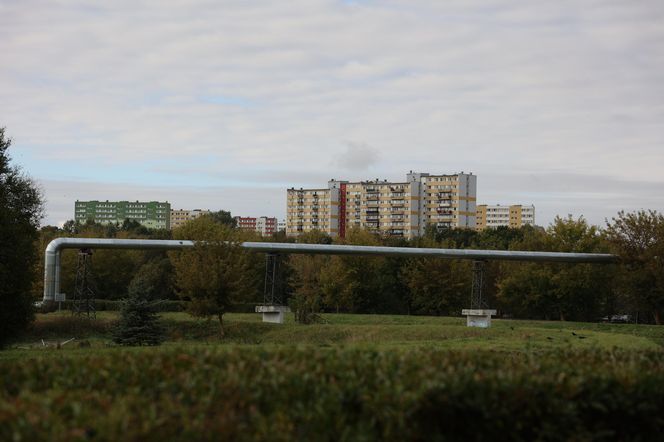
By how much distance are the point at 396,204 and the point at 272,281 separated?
360 ft

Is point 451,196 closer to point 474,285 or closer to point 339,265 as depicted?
point 339,265

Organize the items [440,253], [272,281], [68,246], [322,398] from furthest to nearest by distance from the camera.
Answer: [440,253], [68,246], [272,281], [322,398]

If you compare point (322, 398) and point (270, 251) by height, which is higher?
point (270, 251)

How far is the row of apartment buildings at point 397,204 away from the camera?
146m

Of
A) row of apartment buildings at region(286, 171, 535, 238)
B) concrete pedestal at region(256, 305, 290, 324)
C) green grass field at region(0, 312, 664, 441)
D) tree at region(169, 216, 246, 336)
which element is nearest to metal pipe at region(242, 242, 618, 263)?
concrete pedestal at region(256, 305, 290, 324)

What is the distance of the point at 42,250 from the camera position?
56.7 m

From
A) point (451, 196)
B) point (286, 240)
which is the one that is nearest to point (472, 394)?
point (286, 240)

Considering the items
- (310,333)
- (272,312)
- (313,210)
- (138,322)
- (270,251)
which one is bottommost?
(310,333)

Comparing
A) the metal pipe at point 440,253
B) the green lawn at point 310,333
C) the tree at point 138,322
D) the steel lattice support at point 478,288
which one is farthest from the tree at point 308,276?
the tree at point 138,322

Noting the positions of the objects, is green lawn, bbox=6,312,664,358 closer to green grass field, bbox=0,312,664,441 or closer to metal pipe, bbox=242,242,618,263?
metal pipe, bbox=242,242,618,263

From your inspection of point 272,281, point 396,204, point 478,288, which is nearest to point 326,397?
point 272,281

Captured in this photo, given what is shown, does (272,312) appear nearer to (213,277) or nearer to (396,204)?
(213,277)

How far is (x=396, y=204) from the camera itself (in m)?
148

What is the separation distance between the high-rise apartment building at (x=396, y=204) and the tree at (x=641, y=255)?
332 ft
